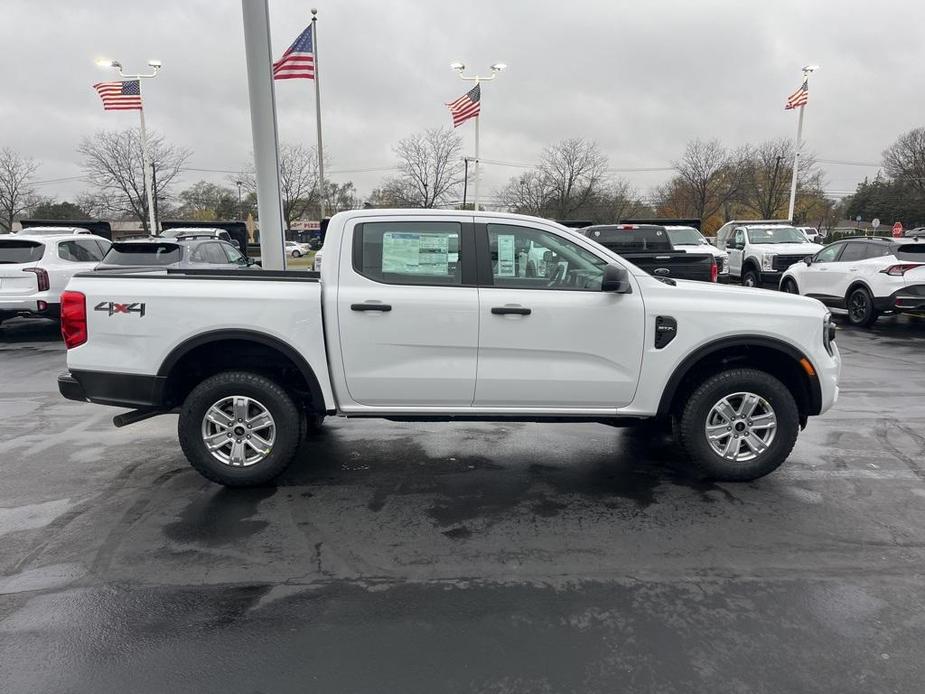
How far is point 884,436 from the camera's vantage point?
586 centimetres

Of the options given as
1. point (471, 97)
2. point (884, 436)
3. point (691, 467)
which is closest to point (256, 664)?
point (691, 467)

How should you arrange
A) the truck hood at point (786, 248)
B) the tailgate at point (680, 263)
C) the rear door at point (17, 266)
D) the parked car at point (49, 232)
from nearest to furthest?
the rear door at point (17, 266) → the tailgate at point (680, 263) → the parked car at point (49, 232) → the truck hood at point (786, 248)

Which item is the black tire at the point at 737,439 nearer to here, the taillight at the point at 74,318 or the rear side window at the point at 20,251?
the taillight at the point at 74,318

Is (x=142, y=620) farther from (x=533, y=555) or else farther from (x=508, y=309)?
(x=508, y=309)

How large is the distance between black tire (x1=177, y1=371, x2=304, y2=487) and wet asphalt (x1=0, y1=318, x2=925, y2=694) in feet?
0.53

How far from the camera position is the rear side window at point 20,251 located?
35.8 ft

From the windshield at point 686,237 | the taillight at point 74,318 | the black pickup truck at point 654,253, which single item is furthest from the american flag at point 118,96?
the taillight at point 74,318

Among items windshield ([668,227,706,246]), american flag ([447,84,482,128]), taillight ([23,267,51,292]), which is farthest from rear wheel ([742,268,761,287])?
taillight ([23,267,51,292])

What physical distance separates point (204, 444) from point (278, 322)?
1.03 m

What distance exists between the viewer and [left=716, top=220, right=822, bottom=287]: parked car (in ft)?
56.0

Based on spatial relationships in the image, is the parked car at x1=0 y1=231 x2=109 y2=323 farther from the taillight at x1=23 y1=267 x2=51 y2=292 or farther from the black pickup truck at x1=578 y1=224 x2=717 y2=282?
the black pickup truck at x1=578 y1=224 x2=717 y2=282

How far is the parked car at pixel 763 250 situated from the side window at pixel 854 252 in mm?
4104

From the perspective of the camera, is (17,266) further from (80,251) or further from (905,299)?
(905,299)

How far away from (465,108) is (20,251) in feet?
59.3
